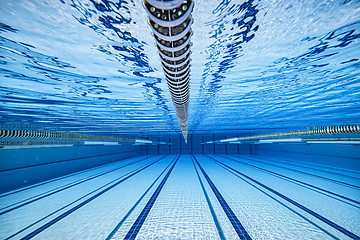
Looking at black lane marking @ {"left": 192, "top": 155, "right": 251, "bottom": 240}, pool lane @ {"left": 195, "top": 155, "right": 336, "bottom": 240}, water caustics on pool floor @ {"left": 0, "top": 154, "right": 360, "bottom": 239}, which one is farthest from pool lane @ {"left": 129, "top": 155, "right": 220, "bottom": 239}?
pool lane @ {"left": 195, "top": 155, "right": 336, "bottom": 240}

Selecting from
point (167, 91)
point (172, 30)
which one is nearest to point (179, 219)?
point (167, 91)

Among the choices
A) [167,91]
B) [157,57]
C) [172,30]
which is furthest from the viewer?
[167,91]

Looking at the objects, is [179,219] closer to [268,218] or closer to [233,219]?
[233,219]

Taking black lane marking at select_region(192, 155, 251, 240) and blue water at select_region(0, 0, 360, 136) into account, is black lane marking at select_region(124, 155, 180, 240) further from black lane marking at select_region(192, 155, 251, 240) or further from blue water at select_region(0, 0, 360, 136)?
blue water at select_region(0, 0, 360, 136)

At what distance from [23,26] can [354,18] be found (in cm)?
362

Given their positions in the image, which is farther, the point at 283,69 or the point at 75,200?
the point at 75,200

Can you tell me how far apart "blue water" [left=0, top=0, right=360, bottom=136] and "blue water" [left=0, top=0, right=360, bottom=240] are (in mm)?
15

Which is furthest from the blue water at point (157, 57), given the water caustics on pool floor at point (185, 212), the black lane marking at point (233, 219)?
the black lane marking at point (233, 219)

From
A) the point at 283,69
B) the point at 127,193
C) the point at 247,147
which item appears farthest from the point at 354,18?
the point at 247,147

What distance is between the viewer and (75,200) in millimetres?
4203

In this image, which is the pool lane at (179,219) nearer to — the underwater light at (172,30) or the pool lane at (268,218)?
the pool lane at (268,218)

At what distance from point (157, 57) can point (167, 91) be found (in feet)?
4.33

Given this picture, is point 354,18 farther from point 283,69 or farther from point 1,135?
point 1,135

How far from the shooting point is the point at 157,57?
222 centimetres
